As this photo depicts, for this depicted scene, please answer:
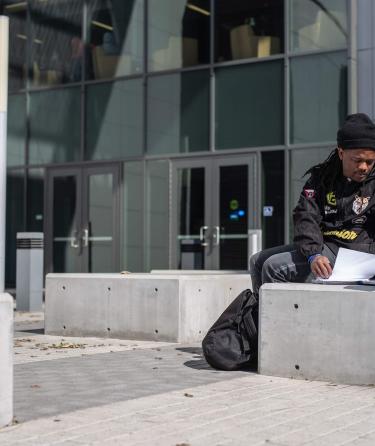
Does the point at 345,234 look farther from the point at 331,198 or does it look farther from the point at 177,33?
the point at 177,33

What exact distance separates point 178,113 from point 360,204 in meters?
10.9

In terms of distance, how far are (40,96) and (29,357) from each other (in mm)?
12445

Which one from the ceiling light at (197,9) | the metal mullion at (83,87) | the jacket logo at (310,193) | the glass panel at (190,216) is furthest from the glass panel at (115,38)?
the jacket logo at (310,193)

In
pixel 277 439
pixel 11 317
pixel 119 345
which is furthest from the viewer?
pixel 119 345

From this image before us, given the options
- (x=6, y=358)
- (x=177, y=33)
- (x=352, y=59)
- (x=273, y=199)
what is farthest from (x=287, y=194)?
(x=6, y=358)

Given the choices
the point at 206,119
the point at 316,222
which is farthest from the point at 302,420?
the point at 206,119

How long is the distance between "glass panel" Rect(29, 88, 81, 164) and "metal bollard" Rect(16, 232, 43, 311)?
5078 millimetres

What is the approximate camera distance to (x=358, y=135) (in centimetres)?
585

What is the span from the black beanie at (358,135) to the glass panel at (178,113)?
403 inches

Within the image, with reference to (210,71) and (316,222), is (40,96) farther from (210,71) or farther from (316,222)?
(316,222)

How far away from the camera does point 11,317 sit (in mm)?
4215

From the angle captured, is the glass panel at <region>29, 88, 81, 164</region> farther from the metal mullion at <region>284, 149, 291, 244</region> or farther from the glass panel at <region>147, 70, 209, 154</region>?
the metal mullion at <region>284, 149, 291, 244</region>

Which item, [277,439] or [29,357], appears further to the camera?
[29,357]

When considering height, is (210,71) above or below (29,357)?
above
